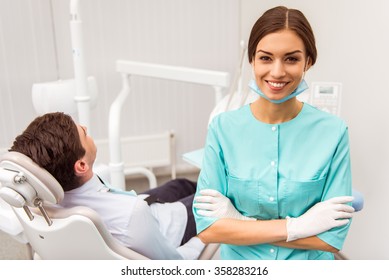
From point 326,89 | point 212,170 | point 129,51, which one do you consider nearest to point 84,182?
point 212,170

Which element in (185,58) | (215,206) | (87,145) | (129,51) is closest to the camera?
(215,206)

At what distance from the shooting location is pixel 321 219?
1.02 metres

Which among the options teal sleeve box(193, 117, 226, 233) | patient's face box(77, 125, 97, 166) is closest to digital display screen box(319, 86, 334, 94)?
teal sleeve box(193, 117, 226, 233)

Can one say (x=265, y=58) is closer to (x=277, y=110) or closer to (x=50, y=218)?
(x=277, y=110)

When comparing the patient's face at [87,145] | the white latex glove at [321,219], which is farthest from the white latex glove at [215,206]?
the patient's face at [87,145]

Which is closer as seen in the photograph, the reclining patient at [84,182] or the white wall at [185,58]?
the reclining patient at [84,182]

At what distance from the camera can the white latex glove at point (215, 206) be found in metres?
1.08

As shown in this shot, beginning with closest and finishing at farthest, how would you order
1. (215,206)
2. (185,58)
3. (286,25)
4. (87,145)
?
(286,25) → (215,206) → (87,145) → (185,58)

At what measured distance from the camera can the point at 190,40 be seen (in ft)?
9.29

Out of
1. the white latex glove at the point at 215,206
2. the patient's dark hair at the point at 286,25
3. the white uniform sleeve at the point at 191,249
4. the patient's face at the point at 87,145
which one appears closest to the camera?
the patient's dark hair at the point at 286,25

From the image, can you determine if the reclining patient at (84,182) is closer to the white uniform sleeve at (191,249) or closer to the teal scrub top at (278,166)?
the white uniform sleeve at (191,249)

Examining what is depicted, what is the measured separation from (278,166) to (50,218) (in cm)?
64

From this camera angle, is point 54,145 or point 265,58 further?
point 54,145

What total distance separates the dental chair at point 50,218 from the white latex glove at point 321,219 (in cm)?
48
